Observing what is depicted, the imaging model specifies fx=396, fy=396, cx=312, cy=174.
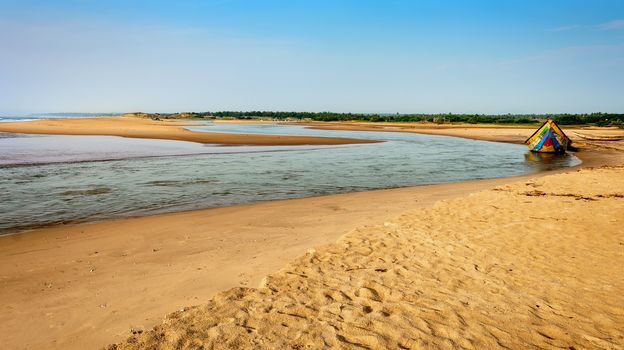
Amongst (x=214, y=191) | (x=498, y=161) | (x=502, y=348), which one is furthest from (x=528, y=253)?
(x=498, y=161)

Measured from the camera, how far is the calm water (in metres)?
11.1

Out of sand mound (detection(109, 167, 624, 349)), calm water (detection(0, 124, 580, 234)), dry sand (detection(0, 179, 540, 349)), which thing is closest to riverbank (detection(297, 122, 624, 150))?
calm water (detection(0, 124, 580, 234))

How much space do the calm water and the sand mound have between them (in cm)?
628

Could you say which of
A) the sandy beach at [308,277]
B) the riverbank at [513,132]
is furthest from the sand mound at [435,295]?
the riverbank at [513,132]

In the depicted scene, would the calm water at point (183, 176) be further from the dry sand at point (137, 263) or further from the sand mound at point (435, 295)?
the sand mound at point (435, 295)

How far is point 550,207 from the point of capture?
10078 millimetres

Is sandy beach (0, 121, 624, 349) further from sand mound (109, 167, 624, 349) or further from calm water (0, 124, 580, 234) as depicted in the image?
calm water (0, 124, 580, 234)

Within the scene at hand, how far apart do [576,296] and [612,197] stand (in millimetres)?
7596

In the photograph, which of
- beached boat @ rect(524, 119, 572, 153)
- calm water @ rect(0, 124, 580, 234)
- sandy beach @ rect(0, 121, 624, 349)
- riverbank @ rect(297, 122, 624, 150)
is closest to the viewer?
sandy beach @ rect(0, 121, 624, 349)

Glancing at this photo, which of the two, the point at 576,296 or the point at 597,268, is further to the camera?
the point at 597,268

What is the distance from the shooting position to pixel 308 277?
226 inches

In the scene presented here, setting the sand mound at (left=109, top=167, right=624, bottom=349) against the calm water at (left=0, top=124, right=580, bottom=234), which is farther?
the calm water at (left=0, top=124, right=580, bottom=234)

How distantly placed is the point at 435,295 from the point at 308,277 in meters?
1.76

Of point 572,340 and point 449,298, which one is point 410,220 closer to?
point 449,298
